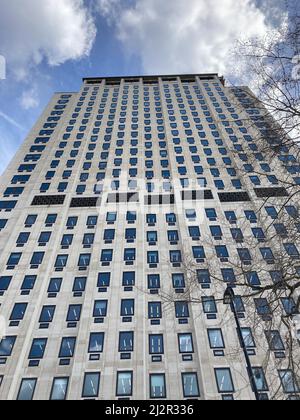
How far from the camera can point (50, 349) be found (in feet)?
66.2

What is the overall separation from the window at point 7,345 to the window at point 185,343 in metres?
11.0

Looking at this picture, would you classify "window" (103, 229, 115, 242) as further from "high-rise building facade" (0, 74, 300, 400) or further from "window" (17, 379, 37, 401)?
"window" (17, 379, 37, 401)

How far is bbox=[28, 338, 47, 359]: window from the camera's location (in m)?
19.8

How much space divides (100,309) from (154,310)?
13.0ft

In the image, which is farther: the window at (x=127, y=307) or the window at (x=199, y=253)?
the window at (x=199, y=253)

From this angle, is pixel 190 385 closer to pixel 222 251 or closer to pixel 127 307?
pixel 127 307

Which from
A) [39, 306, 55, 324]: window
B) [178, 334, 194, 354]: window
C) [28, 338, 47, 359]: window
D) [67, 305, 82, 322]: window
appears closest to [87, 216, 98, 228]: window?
[67, 305, 82, 322]: window

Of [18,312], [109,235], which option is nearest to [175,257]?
[109,235]

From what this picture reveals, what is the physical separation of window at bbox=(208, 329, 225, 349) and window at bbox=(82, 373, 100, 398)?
7.53m

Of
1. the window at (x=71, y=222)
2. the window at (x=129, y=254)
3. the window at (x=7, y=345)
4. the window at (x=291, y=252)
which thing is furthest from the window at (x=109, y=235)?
the window at (x=291, y=252)

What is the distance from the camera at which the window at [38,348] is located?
65.1ft

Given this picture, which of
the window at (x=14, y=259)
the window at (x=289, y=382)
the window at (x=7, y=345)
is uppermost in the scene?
the window at (x=14, y=259)

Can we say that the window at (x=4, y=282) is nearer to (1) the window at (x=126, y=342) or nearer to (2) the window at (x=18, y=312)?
(2) the window at (x=18, y=312)
